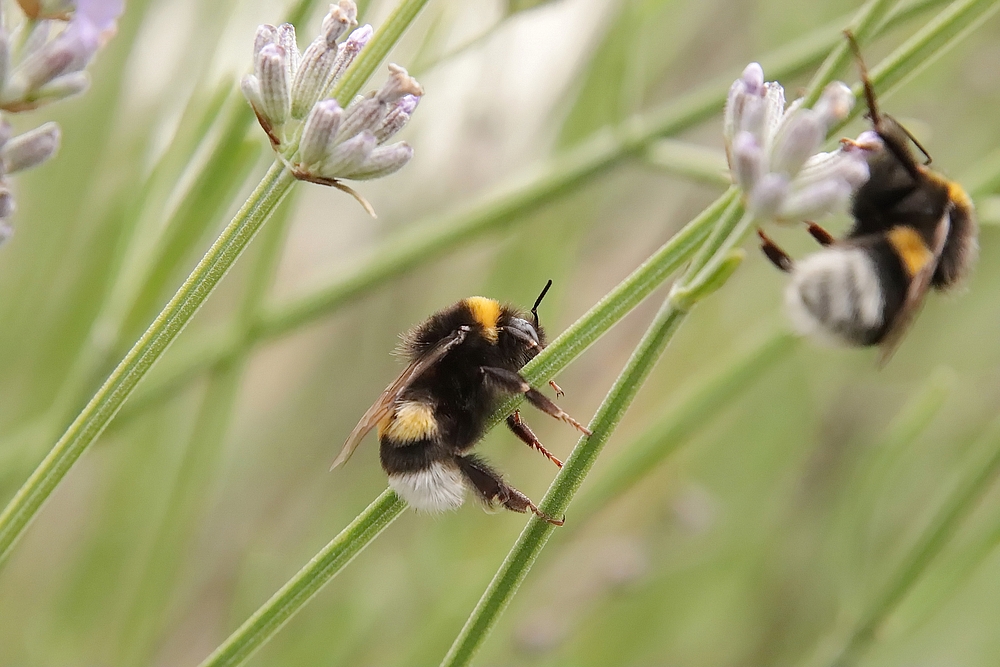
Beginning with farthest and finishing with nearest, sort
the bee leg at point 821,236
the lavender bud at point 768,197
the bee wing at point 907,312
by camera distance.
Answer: the bee leg at point 821,236 → the bee wing at point 907,312 → the lavender bud at point 768,197

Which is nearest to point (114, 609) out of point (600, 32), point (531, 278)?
point (531, 278)

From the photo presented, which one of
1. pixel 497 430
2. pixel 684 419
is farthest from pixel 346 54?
pixel 497 430

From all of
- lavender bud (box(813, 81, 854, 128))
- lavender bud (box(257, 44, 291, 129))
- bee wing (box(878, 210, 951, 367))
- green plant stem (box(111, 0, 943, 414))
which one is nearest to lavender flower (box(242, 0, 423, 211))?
lavender bud (box(257, 44, 291, 129))

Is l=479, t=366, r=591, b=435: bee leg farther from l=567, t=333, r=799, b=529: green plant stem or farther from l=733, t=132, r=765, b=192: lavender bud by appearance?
l=567, t=333, r=799, b=529: green plant stem

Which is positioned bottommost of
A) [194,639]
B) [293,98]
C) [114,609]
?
[194,639]

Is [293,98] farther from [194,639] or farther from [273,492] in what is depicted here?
[194,639]

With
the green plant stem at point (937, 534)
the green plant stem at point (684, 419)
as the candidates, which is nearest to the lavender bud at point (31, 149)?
the green plant stem at point (684, 419)

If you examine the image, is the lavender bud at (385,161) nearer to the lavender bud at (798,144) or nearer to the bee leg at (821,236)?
the lavender bud at (798,144)
